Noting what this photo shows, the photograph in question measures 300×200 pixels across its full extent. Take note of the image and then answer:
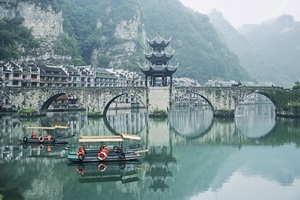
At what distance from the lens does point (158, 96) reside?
4125 centimetres

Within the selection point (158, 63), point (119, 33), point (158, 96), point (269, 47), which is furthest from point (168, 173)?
point (269, 47)

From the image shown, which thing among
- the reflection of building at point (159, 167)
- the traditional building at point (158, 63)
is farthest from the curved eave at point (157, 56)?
the reflection of building at point (159, 167)

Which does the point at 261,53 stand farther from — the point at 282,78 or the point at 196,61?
the point at 196,61

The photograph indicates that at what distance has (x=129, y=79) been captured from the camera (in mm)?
73312

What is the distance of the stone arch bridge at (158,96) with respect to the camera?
4128cm

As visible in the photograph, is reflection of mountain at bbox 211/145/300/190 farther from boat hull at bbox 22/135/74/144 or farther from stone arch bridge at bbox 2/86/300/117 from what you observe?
stone arch bridge at bbox 2/86/300/117

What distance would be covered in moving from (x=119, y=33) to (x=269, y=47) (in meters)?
99.0

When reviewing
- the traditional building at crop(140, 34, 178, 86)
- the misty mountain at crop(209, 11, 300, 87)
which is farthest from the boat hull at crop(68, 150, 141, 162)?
the misty mountain at crop(209, 11, 300, 87)

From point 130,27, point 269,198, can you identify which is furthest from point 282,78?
point 269,198

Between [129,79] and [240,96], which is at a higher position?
[129,79]

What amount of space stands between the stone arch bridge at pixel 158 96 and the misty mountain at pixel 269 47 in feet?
295

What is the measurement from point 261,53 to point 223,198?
15474 cm

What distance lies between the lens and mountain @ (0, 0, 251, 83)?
69.9m

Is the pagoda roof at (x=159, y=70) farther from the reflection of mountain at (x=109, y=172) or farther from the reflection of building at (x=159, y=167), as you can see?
the reflection of mountain at (x=109, y=172)
